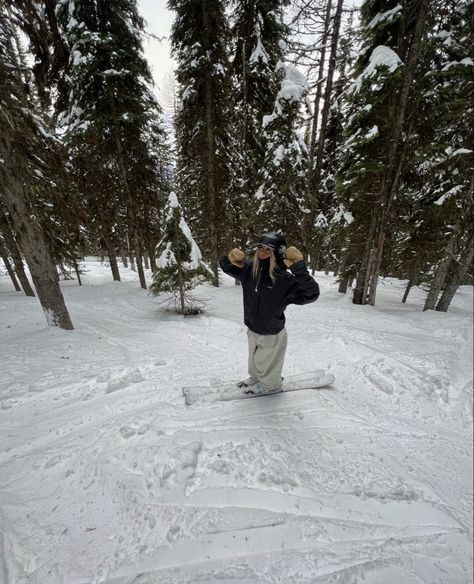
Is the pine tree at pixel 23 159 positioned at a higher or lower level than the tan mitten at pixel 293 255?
higher

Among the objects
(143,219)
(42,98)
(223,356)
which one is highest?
(42,98)

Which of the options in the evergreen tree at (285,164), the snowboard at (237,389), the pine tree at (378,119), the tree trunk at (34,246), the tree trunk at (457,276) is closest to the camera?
the snowboard at (237,389)

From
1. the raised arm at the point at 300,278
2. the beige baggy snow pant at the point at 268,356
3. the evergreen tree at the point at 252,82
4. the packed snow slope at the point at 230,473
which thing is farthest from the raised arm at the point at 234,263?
the evergreen tree at the point at 252,82

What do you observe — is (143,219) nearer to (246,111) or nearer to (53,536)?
Result: (246,111)

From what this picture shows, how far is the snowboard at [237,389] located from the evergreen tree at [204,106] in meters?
10.7

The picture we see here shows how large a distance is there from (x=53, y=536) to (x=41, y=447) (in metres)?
1.20

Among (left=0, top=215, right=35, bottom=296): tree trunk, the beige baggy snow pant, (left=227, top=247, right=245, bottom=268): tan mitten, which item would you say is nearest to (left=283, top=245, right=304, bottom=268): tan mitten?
(left=227, top=247, right=245, bottom=268): tan mitten

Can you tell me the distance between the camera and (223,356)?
5621 mm

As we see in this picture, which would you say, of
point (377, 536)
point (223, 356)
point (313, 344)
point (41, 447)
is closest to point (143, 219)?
point (223, 356)

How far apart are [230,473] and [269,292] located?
203cm

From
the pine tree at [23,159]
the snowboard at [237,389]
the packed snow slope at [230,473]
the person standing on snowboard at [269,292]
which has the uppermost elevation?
the pine tree at [23,159]

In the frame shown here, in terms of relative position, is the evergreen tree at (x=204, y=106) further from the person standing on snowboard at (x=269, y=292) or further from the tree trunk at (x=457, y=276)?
the person standing on snowboard at (x=269, y=292)

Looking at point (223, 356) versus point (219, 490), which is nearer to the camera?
point (219, 490)

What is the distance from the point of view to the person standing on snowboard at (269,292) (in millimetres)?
3078
